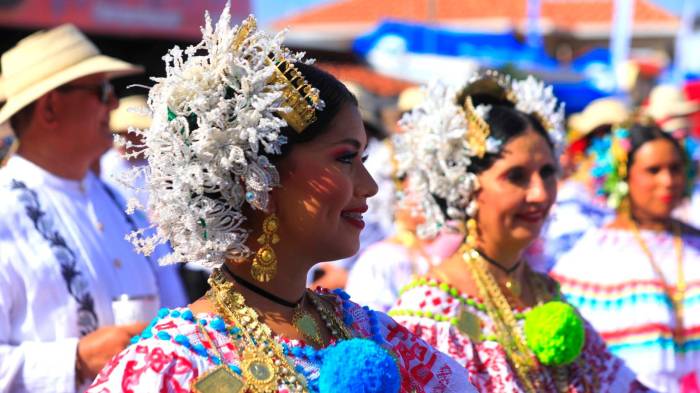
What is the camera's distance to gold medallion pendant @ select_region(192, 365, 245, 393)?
2.26 m

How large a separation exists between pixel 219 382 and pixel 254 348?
15 centimetres

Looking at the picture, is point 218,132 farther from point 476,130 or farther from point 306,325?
point 476,130

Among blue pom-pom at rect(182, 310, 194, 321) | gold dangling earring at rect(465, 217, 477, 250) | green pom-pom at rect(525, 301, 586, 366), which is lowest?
blue pom-pom at rect(182, 310, 194, 321)

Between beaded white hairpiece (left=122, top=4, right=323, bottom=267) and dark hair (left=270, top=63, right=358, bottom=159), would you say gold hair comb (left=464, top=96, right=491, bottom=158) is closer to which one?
dark hair (left=270, top=63, right=358, bottom=159)

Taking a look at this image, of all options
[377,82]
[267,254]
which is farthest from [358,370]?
[377,82]

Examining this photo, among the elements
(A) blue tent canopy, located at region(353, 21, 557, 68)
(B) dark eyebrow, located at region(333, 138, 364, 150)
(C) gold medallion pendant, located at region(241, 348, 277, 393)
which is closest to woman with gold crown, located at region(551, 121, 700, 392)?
(B) dark eyebrow, located at region(333, 138, 364, 150)

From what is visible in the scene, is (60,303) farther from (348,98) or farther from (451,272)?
(348,98)

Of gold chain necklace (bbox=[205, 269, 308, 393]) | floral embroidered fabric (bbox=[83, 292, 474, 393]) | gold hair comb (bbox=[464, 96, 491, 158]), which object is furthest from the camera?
gold hair comb (bbox=[464, 96, 491, 158])

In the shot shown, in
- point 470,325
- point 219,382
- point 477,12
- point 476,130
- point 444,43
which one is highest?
point 477,12

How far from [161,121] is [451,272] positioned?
175 centimetres

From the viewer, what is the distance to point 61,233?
4098 millimetres

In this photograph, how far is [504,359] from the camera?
Result: 363cm

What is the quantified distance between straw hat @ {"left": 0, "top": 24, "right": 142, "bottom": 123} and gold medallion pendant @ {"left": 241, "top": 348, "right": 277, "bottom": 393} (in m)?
2.28

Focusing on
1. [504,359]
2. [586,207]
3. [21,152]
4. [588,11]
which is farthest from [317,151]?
[588,11]
